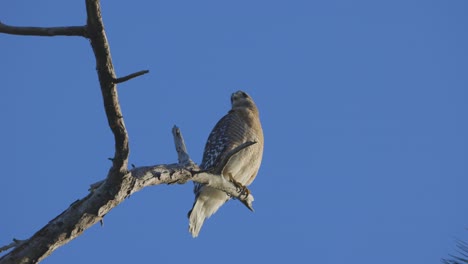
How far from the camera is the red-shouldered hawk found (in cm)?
720

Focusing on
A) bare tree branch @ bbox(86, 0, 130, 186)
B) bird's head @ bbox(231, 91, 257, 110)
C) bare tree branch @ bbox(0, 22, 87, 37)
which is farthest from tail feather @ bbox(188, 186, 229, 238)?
bare tree branch @ bbox(0, 22, 87, 37)

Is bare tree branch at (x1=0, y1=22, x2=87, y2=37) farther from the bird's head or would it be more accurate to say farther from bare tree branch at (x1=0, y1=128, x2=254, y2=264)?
the bird's head

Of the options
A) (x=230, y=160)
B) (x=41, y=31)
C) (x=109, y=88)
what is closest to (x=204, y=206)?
(x=230, y=160)

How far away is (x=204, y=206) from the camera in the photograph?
24.5 feet

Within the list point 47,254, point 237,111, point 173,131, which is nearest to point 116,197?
point 47,254

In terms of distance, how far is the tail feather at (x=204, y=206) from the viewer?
285 inches

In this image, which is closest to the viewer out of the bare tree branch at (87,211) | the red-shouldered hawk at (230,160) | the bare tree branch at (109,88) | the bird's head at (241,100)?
the bare tree branch at (109,88)

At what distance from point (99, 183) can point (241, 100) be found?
242 inches

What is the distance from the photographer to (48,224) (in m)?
3.21

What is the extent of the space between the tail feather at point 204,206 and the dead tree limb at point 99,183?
3.25 m

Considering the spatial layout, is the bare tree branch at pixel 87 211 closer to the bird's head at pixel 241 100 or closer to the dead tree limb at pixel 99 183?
the dead tree limb at pixel 99 183

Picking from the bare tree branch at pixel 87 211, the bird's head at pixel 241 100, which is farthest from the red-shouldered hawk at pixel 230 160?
the bare tree branch at pixel 87 211

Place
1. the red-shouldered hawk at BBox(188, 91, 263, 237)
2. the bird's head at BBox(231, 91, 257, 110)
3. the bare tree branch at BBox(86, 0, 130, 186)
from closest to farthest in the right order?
the bare tree branch at BBox(86, 0, 130, 186) < the red-shouldered hawk at BBox(188, 91, 263, 237) < the bird's head at BBox(231, 91, 257, 110)

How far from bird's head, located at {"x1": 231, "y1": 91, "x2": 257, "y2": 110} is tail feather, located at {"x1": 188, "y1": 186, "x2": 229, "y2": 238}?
2.38 meters
